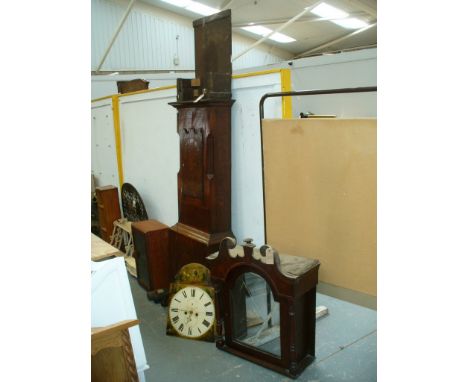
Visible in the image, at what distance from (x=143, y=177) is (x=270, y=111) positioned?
1957 millimetres

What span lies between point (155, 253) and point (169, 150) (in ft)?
3.10

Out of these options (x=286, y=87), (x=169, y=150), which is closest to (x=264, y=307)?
(x=286, y=87)

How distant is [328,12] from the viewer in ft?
24.0

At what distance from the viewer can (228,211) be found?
265cm

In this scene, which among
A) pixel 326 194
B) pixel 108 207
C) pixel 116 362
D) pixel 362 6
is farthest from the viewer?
pixel 362 6

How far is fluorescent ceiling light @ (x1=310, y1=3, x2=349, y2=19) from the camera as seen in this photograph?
23.2 feet

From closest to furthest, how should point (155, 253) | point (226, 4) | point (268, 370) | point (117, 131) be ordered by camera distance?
point (268, 370) < point (155, 253) < point (117, 131) < point (226, 4)

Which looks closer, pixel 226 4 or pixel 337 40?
pixel 226 4

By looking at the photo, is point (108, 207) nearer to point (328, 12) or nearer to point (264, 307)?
point (264, 307)

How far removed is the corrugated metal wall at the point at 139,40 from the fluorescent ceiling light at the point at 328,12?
7.18 ft

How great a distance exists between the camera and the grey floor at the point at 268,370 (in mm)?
2064

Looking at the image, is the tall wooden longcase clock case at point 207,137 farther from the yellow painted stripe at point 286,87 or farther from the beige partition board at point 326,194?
the beige partition board at point 326,194

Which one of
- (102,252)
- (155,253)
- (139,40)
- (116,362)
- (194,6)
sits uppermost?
(194,6)
